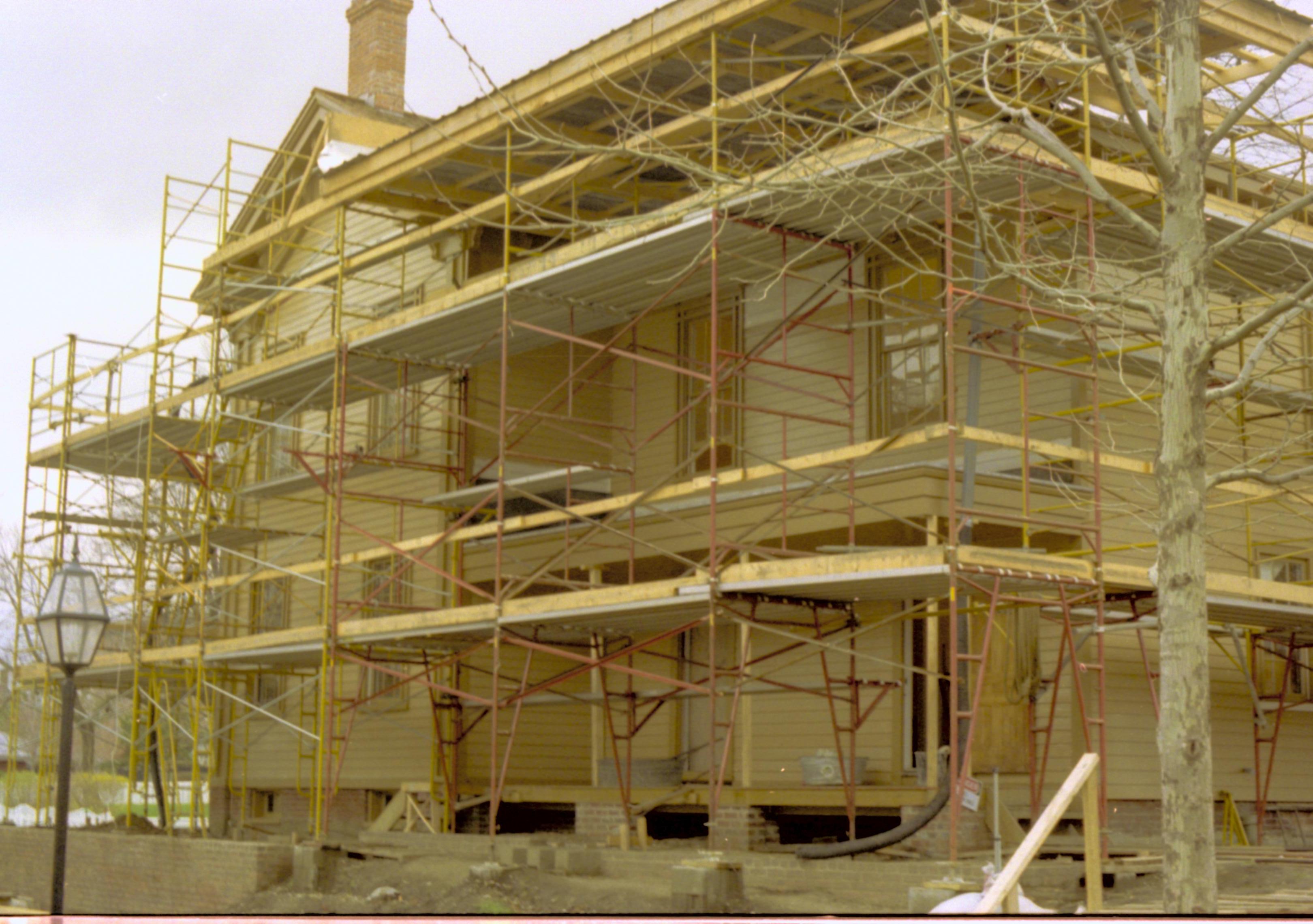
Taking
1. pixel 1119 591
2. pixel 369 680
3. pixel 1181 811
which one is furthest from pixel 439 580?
pixel 1181 811

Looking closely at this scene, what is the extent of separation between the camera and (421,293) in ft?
84.0

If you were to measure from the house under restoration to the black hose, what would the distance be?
1.03m

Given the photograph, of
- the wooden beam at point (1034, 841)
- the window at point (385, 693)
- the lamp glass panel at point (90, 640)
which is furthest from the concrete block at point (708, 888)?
the window at point (385, 693)

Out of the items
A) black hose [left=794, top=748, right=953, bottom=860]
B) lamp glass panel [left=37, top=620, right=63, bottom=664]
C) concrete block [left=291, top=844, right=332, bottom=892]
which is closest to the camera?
lamp glass panel [left=37, top=620, right=63, bottom=664]

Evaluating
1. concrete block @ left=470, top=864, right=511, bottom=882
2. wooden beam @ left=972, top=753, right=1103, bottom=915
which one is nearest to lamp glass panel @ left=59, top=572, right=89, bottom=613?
concrete block @ left=470, top=864, right=511, bottom=882

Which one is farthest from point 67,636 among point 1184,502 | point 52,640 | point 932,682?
point 932,682

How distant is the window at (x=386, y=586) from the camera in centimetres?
2442

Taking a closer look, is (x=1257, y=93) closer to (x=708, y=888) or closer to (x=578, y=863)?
(x=708, y=888)

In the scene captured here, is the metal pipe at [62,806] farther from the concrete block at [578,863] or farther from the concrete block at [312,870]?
the concrete block at [312,870]

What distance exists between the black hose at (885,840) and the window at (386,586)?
9012mm

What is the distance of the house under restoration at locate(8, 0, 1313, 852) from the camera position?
15.3 metres

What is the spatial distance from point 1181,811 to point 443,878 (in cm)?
989

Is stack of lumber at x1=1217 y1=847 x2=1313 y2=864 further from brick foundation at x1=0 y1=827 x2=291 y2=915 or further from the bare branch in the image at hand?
brick foundation at x1=0 y1=827 x2=291 y2=915

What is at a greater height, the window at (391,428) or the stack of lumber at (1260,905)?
the window at (391,428)
